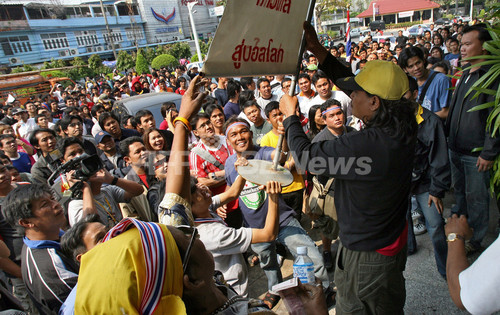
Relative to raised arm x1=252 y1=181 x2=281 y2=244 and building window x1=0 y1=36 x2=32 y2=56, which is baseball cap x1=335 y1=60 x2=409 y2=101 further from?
building window x1=0 y1=36 x2=32 y2=56

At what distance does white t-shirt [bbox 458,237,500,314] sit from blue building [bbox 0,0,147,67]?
1930 inches

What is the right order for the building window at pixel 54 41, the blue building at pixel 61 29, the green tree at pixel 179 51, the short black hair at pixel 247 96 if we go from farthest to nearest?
the building window at pixel 54 41 < the blue building at pixel 61 29 < the green tree at pixel 179 51 < the short black hair at pixel 247 96

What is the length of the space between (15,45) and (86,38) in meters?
10.3

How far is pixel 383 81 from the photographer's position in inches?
68.1

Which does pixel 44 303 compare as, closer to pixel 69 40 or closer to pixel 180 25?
pixel 69 40

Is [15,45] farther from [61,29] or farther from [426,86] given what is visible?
[426,86]

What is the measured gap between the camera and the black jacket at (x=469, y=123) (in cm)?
270

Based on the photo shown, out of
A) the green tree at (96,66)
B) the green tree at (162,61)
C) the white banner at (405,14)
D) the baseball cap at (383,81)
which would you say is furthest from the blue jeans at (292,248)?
the white banner at (405,14)

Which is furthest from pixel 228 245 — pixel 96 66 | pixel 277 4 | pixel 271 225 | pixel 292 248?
pixel 96 66

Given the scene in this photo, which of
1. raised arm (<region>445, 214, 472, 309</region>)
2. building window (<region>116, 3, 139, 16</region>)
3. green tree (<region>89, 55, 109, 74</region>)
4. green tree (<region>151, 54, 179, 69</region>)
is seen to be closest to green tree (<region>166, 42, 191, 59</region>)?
green tree (<region>89, 55, 109, 74</region>)

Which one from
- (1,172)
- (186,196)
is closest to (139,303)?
(186,196)

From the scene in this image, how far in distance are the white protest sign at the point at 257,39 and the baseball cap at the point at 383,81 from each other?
1.48 ft

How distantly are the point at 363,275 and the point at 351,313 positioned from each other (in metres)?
0.26

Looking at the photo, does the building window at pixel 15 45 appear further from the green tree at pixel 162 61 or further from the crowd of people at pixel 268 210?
the crowd of people at pixel 268 210
